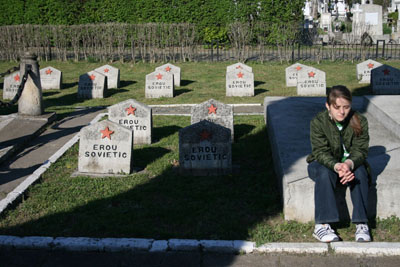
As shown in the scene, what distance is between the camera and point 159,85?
49.5 feet

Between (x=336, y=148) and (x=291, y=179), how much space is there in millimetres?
652

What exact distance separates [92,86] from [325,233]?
1124cm

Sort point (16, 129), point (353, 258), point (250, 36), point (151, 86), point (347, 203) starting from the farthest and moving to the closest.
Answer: point (250, 36), point (151, 86), point (16, 129), point (347, 203), point (353, 258)

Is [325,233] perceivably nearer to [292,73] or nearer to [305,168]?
[305,168]

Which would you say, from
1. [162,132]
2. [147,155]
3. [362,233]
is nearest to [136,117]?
[147,155]

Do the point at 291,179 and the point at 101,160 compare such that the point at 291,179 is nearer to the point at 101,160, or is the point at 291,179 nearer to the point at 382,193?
the point at 382,193

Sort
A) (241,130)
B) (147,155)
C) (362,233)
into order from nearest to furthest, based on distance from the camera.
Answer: (362,233) < (147,155) < (241,130)

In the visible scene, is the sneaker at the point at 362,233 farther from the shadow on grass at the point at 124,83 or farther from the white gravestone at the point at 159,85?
the shadow on grass at the point at 124,83

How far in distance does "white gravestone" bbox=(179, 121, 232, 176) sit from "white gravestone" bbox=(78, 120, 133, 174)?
0.85 m

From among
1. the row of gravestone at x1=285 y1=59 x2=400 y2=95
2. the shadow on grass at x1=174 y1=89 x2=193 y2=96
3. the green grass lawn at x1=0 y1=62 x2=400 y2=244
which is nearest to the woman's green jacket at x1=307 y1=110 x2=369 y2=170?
the green grass lawn at x1=0 y1=62 x2=400 y2=244

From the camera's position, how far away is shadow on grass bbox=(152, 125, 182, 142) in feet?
32.8

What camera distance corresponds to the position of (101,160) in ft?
25.1

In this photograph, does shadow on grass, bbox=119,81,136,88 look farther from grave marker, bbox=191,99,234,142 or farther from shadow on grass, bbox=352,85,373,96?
grave marker, bbox=191,99,234,142

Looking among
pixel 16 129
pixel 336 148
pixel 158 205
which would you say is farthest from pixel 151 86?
pixel 336 148
